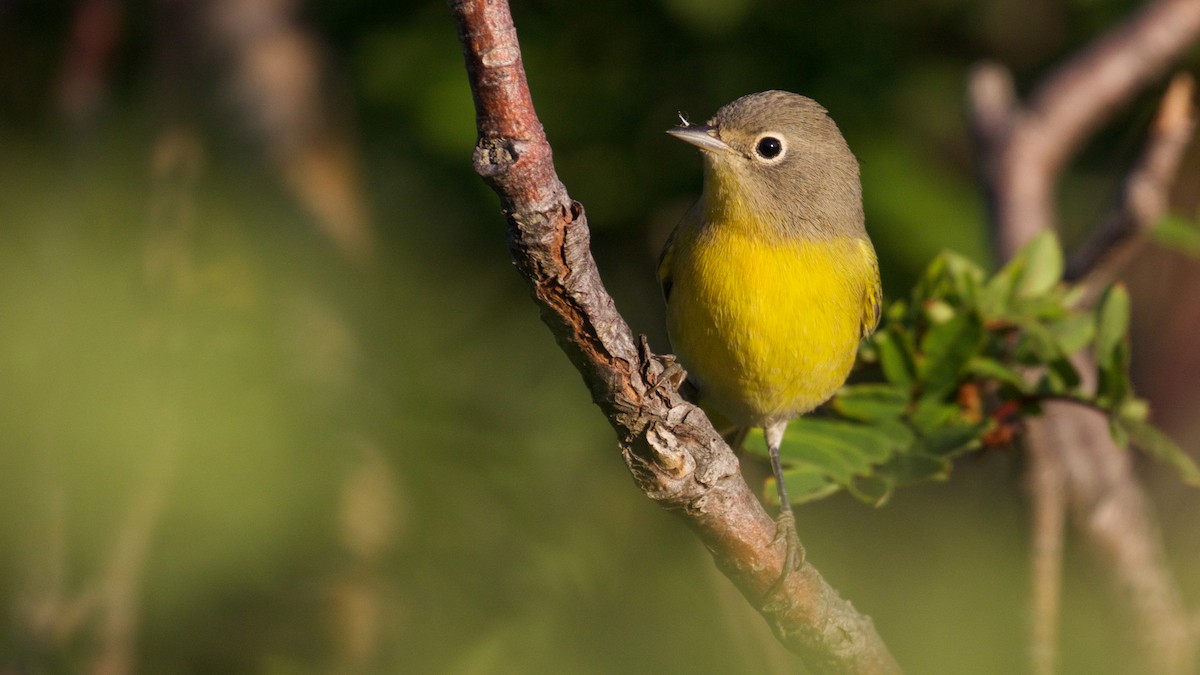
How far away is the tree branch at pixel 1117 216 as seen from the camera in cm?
356

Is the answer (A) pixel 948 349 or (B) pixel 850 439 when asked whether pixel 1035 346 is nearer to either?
(A) pixel 948 349

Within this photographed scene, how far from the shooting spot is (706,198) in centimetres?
317

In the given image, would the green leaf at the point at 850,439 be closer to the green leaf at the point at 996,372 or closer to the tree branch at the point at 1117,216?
the green leaf at the point at 996,372

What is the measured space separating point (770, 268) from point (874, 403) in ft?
1.39

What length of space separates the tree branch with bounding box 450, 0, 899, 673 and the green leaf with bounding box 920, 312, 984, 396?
Result: 74cm

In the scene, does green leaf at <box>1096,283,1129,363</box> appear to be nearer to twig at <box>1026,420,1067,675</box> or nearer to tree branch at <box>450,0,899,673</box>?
twig at <box>1026,420,1067,675</box>

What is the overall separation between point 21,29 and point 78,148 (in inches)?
47.5

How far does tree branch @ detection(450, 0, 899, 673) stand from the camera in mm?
1540

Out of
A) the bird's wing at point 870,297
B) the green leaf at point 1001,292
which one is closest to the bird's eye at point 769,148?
the bird's wing at point 870,297

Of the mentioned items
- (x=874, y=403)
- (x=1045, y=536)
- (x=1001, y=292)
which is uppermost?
(x=1001, y=292)

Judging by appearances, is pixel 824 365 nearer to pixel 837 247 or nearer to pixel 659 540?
pixel 837 247

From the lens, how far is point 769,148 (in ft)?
10.3

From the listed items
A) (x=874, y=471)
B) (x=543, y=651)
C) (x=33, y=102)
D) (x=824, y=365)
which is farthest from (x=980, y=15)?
(x=33, y=102)

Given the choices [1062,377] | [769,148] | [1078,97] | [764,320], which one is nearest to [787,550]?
[764,320]
